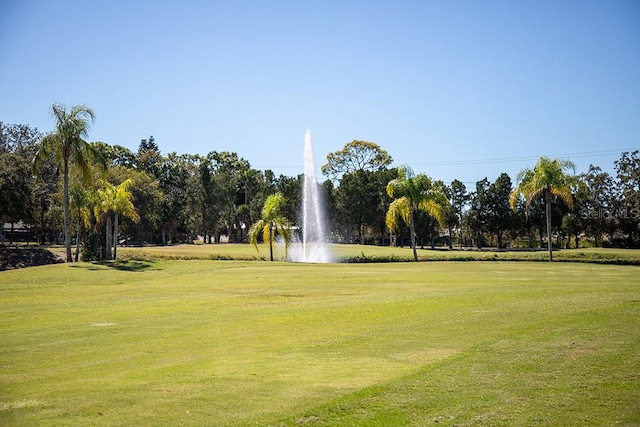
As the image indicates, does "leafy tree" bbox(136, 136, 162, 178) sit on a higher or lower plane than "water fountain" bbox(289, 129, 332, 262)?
higher

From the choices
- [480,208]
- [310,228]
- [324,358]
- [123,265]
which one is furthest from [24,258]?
[480,208]

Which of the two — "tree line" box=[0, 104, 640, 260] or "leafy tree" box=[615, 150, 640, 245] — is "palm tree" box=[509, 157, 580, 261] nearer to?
"tree line" box=[0, 104, 640, 260]

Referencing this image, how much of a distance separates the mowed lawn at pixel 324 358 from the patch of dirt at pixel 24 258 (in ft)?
84.7

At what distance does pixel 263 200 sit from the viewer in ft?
365

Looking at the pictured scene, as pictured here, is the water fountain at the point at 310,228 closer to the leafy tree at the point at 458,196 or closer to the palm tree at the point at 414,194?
the palm tree at the point at 414,194

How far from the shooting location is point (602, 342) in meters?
14.8

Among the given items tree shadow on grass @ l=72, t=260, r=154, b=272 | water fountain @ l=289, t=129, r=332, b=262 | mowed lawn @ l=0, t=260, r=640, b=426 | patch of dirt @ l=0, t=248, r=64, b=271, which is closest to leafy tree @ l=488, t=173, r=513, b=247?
water fountain @ l=289, t=129, r=332, b=262

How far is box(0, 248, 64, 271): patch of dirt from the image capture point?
50031mm

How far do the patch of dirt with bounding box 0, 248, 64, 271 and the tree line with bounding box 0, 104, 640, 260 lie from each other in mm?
2264

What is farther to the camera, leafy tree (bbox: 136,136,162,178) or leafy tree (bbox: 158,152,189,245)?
leafy tree (bbox: 136,136,162,178)

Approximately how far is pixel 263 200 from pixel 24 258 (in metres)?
61.4

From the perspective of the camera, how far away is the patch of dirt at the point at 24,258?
164 ft

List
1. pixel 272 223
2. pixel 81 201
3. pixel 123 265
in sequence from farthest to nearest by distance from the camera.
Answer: pixel 272 223 → pixel 81 201 → pixel 123 265

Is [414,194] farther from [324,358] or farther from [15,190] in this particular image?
[324,358]
